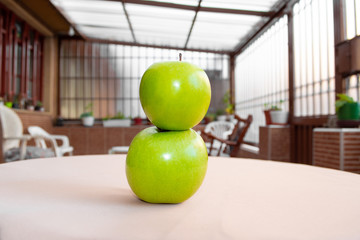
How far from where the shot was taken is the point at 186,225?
33cm

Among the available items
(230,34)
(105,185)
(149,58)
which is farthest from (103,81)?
(105,185)

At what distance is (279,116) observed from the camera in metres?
3.88

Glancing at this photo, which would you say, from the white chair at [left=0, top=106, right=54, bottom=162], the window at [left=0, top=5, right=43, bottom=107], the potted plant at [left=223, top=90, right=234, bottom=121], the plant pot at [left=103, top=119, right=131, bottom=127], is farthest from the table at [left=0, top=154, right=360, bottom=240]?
the plant pot at [left=103, top=119, right=131, bottom=127]

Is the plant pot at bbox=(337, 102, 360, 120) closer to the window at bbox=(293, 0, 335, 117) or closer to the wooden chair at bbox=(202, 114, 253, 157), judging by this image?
the window at bbox=(293, 0, 335, 117)

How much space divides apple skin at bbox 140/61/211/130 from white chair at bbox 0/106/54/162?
2709 millimetres

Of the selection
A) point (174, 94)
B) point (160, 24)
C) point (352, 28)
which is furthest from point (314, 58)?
point (174, 94)

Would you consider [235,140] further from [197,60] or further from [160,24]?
[197,60]

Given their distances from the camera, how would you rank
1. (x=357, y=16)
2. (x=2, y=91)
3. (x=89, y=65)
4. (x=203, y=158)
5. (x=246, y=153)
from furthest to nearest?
(x=89, y=65), (x=246, y=153), (x=2, y=91), (x=357, y=16), (x=203, y=158)

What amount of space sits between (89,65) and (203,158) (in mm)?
7077

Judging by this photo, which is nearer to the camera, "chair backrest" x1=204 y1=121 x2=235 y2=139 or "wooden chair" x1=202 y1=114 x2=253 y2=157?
"wooden chair" x1=202 y1=114 x2=253 y2=157

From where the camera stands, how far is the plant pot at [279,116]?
3878 millimetres

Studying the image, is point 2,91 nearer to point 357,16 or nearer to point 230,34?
point 230,34

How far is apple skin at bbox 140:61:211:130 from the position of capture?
0.44 meters

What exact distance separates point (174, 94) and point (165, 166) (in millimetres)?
121
